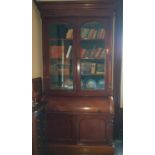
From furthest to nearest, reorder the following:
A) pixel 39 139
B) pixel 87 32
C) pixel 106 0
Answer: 1. pixel 87 32
2. pixel 106 0
3. pixel 39 139

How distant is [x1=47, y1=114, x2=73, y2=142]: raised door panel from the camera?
2.96 meters

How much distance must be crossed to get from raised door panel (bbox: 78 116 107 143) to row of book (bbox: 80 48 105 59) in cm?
91

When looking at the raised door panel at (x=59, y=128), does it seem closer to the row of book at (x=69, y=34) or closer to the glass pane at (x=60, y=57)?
the glass pane at (x=60, y=57)

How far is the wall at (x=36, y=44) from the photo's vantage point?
2.83 metres

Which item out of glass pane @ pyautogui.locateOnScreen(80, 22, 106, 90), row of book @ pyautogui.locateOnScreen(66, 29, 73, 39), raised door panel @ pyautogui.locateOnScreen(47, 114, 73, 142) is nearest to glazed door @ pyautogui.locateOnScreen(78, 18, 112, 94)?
glass pane @ pyautogui.locateOnScreen(80, 22, 106, 90)

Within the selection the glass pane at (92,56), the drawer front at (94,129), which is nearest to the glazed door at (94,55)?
the glass pane at (92,56)

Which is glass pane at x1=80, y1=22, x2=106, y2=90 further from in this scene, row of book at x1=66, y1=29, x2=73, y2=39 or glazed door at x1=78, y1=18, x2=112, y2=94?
row of book at x1=66, y1=29, x2=73, y2=39

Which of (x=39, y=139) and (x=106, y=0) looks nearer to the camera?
(x=39, y=139)

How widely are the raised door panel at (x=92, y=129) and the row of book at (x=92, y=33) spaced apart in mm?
1183
